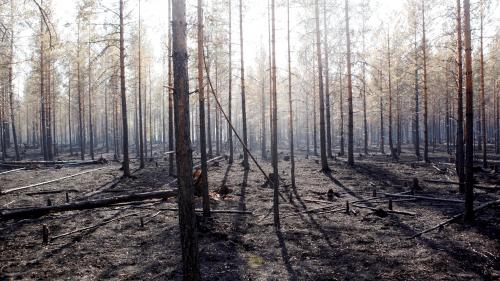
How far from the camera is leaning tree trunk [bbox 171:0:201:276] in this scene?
4.70 metres

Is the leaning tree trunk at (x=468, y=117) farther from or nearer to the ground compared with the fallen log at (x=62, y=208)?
farther from the ground

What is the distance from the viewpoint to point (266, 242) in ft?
29.1

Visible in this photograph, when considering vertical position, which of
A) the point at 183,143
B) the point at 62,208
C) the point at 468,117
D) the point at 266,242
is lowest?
the point at 266,242

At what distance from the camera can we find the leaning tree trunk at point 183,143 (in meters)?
4.70

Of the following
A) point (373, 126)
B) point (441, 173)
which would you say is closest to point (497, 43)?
point (441, 173)

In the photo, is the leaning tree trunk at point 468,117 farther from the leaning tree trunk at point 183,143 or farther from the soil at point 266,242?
the leaning tree trunk at point 183,143

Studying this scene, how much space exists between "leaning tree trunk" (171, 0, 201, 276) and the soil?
2.11 metres

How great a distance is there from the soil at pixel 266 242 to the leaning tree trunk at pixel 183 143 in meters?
2.11

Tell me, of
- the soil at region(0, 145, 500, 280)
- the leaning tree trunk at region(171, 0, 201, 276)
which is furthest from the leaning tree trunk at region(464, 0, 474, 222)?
the leaning tree trunk at region(171, 0, 201, 276)

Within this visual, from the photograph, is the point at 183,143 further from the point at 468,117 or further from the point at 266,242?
the point at 468,117

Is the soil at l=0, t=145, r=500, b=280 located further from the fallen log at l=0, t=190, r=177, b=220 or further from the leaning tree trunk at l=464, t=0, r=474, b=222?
the leaning tree trunk at l=464, t=0, r=474, b=222

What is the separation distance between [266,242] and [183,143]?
4.96m

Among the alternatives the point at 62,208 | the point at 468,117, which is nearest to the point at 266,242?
the point at 468,117

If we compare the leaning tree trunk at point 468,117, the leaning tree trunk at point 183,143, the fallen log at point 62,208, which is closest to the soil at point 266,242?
the fallen log at point 62,208
